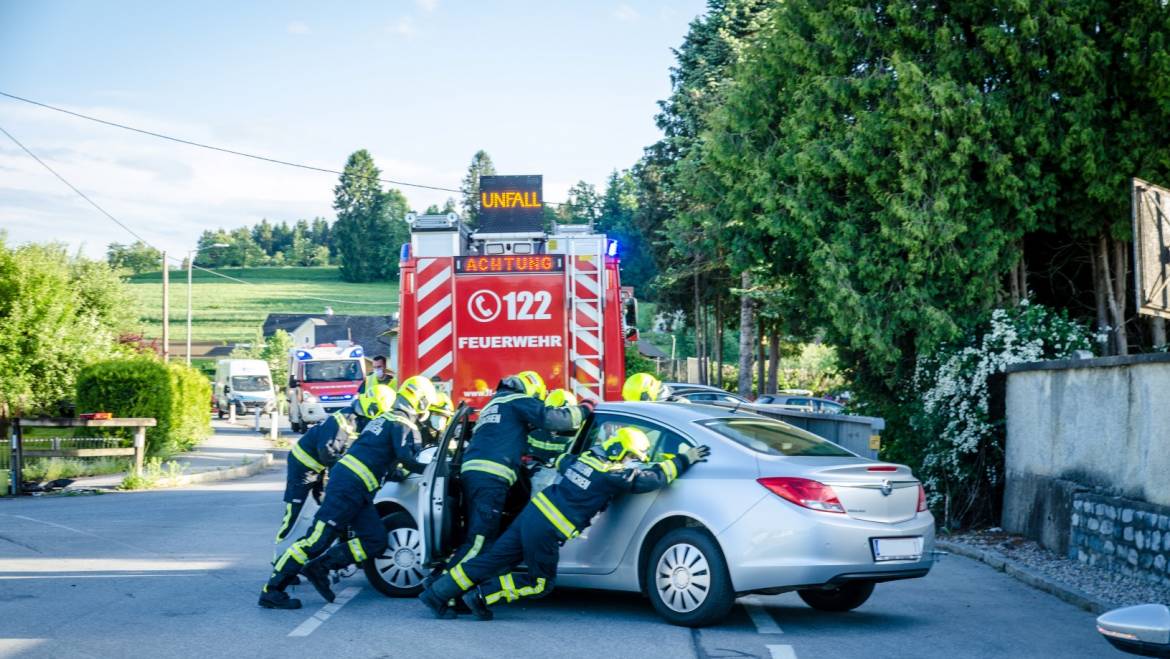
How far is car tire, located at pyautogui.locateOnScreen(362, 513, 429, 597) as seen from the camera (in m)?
9.30

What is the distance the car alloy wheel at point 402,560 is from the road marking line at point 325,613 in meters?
0.36

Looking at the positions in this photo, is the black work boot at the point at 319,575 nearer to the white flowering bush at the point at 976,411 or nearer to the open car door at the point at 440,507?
the open car door at the point at 440,507

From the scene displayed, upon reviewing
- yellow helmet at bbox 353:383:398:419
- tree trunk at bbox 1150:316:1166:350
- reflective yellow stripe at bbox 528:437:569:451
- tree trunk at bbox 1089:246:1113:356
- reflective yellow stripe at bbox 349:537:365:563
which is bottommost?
reflective yellow stripe at bbox 349:537:365:563

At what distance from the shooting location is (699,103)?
36.8m

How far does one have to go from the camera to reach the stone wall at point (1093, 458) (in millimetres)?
9992

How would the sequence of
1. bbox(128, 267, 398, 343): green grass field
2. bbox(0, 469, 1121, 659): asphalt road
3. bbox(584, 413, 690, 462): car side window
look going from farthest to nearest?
1. bbox(128, 267, 398, 343): green grass field
2. bbox(584, 413, 690, 462): car side window
3. bbox(0, 469, 1121, 659): asphalt road

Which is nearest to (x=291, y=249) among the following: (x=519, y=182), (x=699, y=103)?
(x=699, y=103)

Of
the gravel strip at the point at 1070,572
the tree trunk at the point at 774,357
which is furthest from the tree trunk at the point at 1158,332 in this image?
the tree trunk at the point at 774,357

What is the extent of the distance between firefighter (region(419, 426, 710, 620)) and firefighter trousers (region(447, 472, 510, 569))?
0.42 feet

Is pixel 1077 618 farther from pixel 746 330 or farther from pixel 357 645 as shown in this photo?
pixel 746 330

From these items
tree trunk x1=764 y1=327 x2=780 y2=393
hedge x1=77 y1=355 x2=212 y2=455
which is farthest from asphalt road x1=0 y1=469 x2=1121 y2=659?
tree trunk x1=764 y1=327 x2=780 y2=393

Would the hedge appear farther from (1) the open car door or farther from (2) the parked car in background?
(2) the parked car in background

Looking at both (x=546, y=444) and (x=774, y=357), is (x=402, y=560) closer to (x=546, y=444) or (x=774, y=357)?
(x=546, y=444)

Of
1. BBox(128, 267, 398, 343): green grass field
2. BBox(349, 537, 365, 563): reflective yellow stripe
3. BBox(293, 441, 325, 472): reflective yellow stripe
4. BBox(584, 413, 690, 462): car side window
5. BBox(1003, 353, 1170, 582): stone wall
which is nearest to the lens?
BBox(584, 413, 690, 462): car side window
